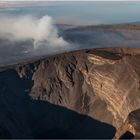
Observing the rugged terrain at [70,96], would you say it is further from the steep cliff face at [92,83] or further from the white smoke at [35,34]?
the white smoke at [35,34]

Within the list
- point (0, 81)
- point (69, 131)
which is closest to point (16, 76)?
point (0, 81)

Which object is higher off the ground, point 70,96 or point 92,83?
point 92,83

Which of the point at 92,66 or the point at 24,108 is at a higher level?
the point at 92,66

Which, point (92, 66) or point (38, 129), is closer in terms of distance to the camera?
point (38, 129)

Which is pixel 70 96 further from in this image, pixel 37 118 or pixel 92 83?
pixel 37 118

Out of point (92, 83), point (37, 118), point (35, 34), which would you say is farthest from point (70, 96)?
point (35, 34)

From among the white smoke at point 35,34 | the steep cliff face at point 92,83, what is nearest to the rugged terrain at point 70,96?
the steep cliff face at point 92,83

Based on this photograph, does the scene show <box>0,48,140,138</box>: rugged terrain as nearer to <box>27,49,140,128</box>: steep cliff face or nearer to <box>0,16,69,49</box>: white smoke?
<box>27,49,140,128</box>: steep cliff face

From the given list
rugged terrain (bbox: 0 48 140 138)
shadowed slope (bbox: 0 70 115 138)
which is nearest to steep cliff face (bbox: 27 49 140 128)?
rugged terrain (bbox: 0 48 140 138)

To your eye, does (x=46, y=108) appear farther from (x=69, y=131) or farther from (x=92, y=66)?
(x=92, y=66)
